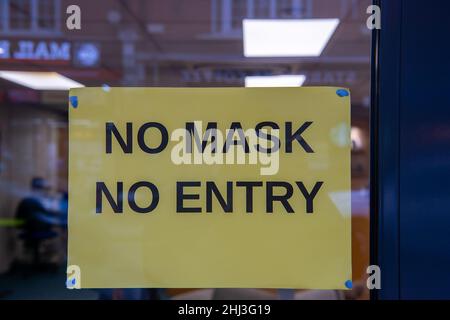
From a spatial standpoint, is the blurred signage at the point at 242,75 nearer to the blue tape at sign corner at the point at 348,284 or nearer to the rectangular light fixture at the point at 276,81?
the rectangular light fixture at the point at 276,81

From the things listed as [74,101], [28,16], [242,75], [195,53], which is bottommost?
[74,101]

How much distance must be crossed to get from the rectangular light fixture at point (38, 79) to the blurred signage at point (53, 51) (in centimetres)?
7

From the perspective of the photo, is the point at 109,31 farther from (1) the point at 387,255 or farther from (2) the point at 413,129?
(1) the point at 387,255

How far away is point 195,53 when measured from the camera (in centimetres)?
157

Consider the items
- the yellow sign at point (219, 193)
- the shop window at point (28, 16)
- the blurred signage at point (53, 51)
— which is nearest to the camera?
the yellow sign at point (219, 193)

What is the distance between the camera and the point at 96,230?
125 cm

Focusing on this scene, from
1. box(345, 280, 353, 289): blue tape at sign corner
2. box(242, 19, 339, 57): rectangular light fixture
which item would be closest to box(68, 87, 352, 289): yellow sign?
box(345, 280, 353, 289): blue tape at sign corner

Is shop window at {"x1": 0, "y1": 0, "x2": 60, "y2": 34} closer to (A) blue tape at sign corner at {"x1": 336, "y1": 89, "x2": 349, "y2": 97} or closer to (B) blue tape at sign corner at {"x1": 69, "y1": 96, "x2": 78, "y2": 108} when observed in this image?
(B) blue tape at sign corner at {"x1": 69, "y1": 96, "x2": 78, "y2": 108}

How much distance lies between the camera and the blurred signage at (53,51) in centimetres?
161

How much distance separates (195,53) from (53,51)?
603mm

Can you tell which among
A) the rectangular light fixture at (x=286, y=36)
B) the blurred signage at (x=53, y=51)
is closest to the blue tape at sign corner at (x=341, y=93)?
the rectangular light fixture at (x=286, y=36)

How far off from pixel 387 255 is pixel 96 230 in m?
0.85

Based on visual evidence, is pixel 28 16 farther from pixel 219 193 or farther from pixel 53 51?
pixel 219 193

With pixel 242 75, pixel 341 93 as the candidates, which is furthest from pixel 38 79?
pixel 341 93
